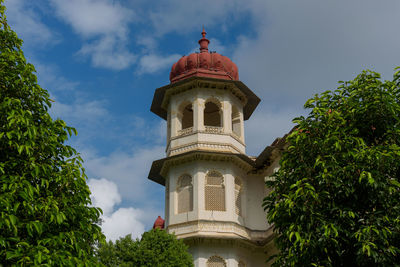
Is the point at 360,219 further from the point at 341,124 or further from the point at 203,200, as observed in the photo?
the point at 203,200

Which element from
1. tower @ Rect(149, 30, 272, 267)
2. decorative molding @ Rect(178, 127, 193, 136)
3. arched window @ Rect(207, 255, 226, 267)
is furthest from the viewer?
decorative molding @ Rect(178, 127, 193, 136)

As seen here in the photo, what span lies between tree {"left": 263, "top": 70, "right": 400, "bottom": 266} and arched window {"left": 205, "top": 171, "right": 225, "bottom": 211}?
13.1 metres

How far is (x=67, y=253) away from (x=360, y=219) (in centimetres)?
746

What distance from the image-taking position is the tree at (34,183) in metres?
10.6

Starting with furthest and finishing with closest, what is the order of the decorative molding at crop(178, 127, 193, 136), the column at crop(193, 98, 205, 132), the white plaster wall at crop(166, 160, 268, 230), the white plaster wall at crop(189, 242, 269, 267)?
the decorative molding at crop(178, 127, 193, 136) < the column at crop(193, 98, 205, 132) < the white plaster wall at crop(166, 160, 268, 230) < the white plaster wall at crop(189, 242, 269, 267)

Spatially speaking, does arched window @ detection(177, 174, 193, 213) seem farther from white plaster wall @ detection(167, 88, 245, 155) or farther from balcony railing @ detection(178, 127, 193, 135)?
balcony railing @ detection(178, 127, 193, 135)

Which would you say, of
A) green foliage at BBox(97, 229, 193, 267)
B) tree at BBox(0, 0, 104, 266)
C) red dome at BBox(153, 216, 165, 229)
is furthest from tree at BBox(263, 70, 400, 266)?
red dome at BBox(153, 216, 165, 229)

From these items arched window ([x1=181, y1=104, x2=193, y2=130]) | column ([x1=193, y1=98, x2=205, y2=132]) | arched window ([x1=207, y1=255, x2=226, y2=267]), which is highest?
arched window ([x1=181, y1=104, x2=193, y2=130])

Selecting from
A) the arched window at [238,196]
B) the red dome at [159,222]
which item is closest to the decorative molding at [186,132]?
the arched window at [238,196]

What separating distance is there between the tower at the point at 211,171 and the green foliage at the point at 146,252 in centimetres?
476

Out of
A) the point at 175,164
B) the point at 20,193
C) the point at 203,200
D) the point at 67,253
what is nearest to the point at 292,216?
the point at 67,253

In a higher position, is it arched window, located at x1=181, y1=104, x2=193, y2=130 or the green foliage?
arched window, located at x1=181, y1=104, x2=193, y2=130

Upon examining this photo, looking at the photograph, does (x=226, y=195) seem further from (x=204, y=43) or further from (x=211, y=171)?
(x=204, y=43)

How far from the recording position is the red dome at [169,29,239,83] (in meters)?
32.2
